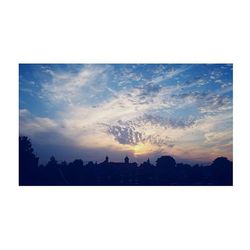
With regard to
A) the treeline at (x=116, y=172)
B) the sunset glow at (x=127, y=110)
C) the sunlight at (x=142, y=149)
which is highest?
the sunset glow at (x=127, y=110)

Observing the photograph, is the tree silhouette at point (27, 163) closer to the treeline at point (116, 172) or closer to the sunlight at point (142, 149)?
the treeline at point (116, 172)

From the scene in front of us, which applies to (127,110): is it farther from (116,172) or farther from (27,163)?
(27,163)

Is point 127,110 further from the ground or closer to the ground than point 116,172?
further from the ground

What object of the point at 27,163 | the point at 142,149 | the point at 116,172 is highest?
the point at 142,149

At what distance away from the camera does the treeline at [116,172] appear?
207 inches

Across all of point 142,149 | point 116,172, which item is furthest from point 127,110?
point 116,172

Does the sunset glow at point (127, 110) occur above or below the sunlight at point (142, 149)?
above

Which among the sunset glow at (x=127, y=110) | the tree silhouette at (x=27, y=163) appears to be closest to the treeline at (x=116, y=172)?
the tree silhouette at (x=27, y=163)

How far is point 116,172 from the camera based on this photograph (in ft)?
17.5
